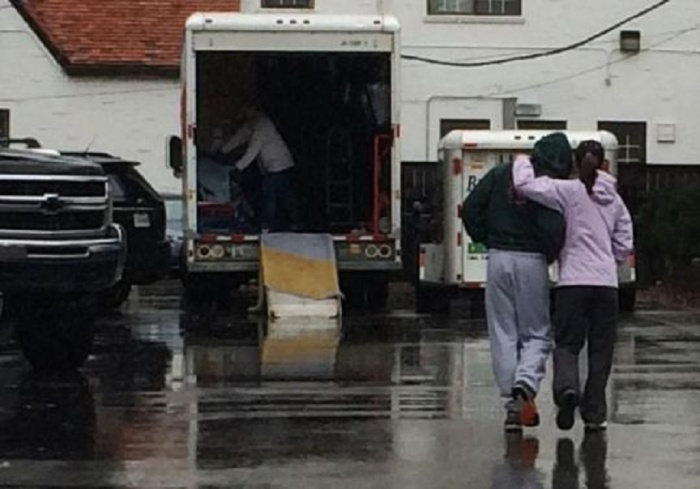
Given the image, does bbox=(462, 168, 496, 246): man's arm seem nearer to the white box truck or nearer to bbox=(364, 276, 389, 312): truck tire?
the white box truck

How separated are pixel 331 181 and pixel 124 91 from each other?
9.82m

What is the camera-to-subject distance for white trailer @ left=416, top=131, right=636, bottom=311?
67.9 feet

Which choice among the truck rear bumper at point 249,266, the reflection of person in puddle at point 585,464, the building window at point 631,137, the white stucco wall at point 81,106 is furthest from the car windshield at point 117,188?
the building window at point 631,137

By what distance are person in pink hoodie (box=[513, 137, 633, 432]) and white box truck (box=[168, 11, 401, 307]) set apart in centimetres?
967

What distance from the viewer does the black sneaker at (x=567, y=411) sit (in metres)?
10.3

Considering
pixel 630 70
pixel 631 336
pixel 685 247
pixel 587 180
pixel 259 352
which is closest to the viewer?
pixel 587 180

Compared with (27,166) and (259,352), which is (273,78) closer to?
(259,352)

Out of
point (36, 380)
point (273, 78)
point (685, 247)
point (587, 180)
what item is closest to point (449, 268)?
point (273, 78)

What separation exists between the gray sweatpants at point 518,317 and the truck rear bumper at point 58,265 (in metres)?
3.44

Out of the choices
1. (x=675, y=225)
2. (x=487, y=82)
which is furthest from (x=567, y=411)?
(x=487, y=82)

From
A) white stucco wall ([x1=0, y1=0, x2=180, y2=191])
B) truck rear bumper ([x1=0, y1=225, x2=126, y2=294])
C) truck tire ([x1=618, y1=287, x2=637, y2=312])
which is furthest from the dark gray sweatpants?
white stucco wall ([x1=0, y1=0, x2=180, y2=191])

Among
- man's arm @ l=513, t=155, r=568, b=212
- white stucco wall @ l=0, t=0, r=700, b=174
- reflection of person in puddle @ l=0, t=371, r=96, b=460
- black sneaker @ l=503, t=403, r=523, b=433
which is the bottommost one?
reflection of person in puddle @ l=0, t=371, r=96, b=460

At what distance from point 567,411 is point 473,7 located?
20.7 metres

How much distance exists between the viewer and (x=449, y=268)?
20.9m
